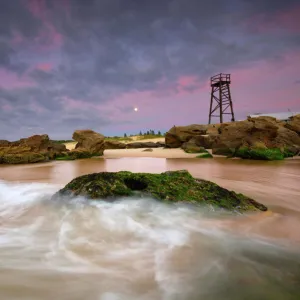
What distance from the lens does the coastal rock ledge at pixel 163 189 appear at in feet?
11.5

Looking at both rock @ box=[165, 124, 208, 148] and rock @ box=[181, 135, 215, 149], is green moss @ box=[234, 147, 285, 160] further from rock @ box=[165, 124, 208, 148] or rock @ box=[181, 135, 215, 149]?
rock @ box=[165, 124, 208, 148]

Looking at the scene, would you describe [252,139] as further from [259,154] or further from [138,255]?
[138,255]

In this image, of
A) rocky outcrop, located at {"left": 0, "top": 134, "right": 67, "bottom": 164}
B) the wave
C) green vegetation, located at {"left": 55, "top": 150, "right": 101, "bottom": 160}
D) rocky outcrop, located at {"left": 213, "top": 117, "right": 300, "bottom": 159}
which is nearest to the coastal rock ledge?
the wave

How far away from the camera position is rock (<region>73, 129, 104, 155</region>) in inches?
594

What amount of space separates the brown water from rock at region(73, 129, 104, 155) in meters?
11.2

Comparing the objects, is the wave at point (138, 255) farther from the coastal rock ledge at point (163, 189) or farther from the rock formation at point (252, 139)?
the rock formation at point (252, 139)

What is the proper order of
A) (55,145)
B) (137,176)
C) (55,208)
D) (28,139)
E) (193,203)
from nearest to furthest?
(193,203) < (55,208) < (137,176) < (28,139) < (55,145)

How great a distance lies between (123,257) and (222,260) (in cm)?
93

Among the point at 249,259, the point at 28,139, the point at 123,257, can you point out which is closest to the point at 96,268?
the point at 123,257

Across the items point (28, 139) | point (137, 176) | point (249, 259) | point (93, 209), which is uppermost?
point (28, 139)

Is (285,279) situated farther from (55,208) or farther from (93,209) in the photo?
(55,208)

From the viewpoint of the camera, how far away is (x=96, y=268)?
2.17 metres

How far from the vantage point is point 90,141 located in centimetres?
1539

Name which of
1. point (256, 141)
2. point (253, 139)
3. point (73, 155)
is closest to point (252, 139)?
point (253, 139)
